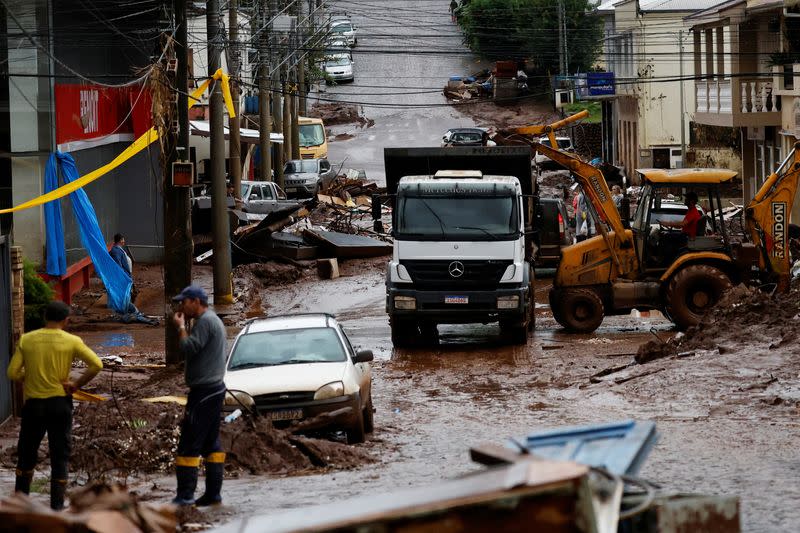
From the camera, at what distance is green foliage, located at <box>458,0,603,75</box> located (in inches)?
2955

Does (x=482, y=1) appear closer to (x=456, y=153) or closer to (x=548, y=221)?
(x=548, y=221)

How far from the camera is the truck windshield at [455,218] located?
21.0 meters

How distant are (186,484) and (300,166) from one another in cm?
4346

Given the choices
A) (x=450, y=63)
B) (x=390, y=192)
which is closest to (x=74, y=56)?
(x=390, y=192)

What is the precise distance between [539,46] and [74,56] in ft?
166

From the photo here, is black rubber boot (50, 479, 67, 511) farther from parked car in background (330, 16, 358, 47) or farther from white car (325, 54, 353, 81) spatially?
white car (325, 54, 353, 81)

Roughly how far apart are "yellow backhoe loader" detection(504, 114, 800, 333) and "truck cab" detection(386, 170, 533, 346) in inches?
55.1

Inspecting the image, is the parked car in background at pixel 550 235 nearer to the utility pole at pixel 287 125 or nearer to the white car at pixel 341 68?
the utility pole at pixel 287 125

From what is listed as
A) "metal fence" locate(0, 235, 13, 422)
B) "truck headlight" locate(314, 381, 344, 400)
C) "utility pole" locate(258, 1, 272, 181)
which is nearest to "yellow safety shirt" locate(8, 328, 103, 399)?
"truck headlight" locate(314, 381, 344, 400)

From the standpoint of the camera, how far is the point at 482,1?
259ft

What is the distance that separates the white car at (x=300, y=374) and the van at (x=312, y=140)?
46.4 m

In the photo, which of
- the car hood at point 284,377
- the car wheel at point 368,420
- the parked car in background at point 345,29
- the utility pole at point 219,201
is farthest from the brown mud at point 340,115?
Answer: the car hood at point 284,377

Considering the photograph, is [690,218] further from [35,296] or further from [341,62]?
[341,62]

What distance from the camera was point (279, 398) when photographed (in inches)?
517
